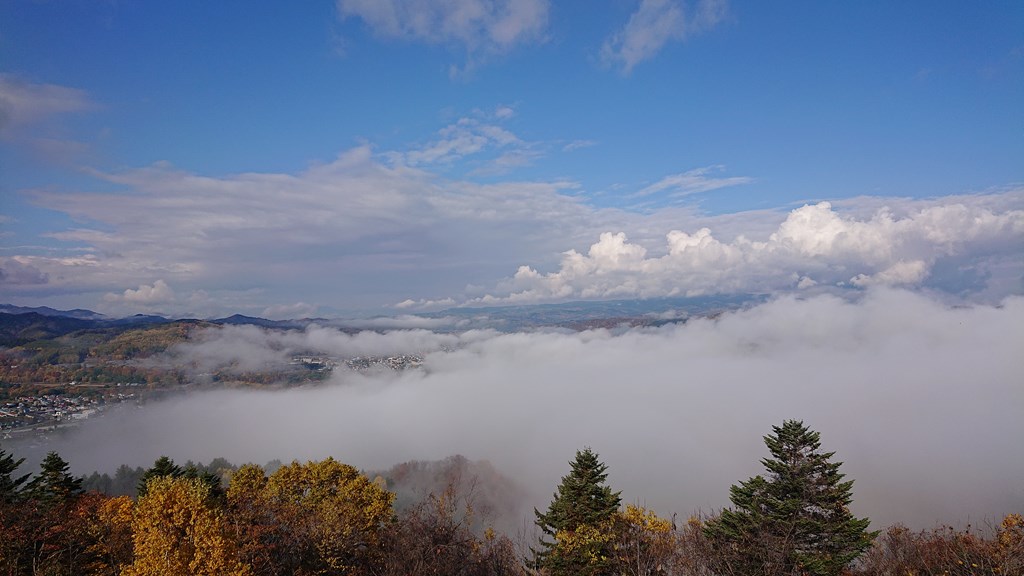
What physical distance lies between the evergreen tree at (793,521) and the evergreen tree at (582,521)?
742 cm

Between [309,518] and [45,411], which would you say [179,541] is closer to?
[309,518]

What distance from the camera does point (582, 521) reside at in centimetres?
3153

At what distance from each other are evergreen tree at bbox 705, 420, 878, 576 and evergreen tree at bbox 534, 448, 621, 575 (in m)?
7.42

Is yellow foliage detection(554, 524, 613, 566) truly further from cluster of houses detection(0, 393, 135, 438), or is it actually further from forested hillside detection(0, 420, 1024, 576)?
cluster of houses detection(0, 393, 135, 438)

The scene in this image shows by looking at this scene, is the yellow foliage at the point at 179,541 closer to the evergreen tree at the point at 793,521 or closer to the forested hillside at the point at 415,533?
the forested hillside at the point at 415,533

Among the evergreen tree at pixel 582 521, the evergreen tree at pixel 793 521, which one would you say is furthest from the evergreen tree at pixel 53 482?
the evergreen tree at pixel 793 521

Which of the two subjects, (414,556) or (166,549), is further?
(414,556)

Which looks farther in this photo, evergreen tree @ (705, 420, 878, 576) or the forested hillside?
evergreen tree @ (705, 420, 878, 576)

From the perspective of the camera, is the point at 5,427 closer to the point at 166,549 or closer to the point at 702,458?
the point at 166,549

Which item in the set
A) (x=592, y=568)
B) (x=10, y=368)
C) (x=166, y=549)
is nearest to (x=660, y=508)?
(x=592, y=568)

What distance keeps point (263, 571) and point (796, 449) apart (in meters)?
34.8

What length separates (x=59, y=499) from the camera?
1288 inches

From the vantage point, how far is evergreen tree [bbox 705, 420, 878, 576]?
1158 inches

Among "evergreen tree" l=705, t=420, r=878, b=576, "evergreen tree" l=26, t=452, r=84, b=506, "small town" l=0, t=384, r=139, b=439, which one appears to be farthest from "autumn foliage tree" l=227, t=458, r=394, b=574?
"small town" l=0, t=384, r=139, b=439
